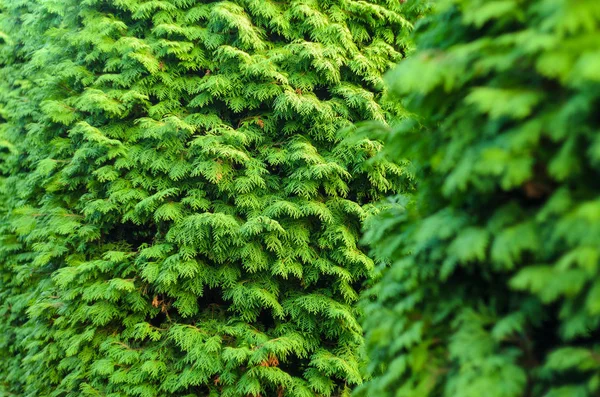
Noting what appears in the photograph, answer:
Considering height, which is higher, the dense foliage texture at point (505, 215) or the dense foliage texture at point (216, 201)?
the dense foliage texture at point (505, 215)

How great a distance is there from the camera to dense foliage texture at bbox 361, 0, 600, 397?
132 centimetres

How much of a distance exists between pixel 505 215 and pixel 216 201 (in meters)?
3.14

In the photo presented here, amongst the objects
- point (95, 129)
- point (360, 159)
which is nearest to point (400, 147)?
point (360, 159)

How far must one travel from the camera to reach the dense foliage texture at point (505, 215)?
132 centimetres

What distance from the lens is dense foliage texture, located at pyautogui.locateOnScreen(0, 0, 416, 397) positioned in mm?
4117

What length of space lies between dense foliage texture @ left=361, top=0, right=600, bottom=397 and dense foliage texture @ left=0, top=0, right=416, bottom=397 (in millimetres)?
2253

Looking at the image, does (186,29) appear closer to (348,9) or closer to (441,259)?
(348,9)

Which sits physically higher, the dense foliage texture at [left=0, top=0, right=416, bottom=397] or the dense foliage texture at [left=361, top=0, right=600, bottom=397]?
the dense foliage texture at [left=361, top=0, right=600, bottom=397]

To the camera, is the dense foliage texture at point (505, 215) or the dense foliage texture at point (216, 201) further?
the dense foliage texture at point (216, 201)

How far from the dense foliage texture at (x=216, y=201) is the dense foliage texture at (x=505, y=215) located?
7.39 ft

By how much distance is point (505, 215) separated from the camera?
60.9 inches

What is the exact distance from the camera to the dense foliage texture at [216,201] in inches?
162

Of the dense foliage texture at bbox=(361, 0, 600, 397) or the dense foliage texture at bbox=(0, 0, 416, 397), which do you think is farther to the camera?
the dense foliage texture at bbox=(0, 0, 416, 397)

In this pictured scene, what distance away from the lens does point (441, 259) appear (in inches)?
70.9
